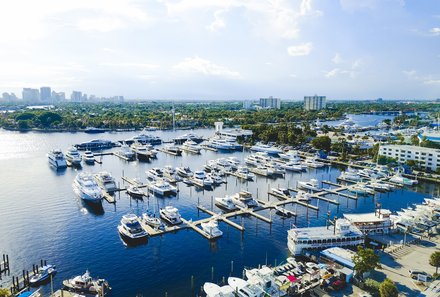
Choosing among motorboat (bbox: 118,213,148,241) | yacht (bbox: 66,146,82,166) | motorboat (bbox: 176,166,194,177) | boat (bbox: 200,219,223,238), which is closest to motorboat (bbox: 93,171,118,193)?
motorboat (bbox: 176,166,194,177)

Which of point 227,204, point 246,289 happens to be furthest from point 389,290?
point 227,204

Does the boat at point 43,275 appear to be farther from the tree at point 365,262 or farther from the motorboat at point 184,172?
the motorboat at point 184,172

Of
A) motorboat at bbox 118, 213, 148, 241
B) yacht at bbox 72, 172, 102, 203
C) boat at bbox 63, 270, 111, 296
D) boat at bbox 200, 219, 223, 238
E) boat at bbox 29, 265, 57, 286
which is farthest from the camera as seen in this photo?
yacht at bbox 72, 172, 102, 203

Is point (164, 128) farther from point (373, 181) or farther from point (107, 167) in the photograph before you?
point (373, 181)

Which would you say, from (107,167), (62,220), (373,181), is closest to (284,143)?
(373,181)

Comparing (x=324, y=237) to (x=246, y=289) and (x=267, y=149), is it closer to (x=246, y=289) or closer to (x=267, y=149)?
(x=246, y=289)

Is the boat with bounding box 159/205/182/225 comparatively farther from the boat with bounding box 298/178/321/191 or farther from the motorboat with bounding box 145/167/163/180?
the boat with bounding box 298/178/321/191
